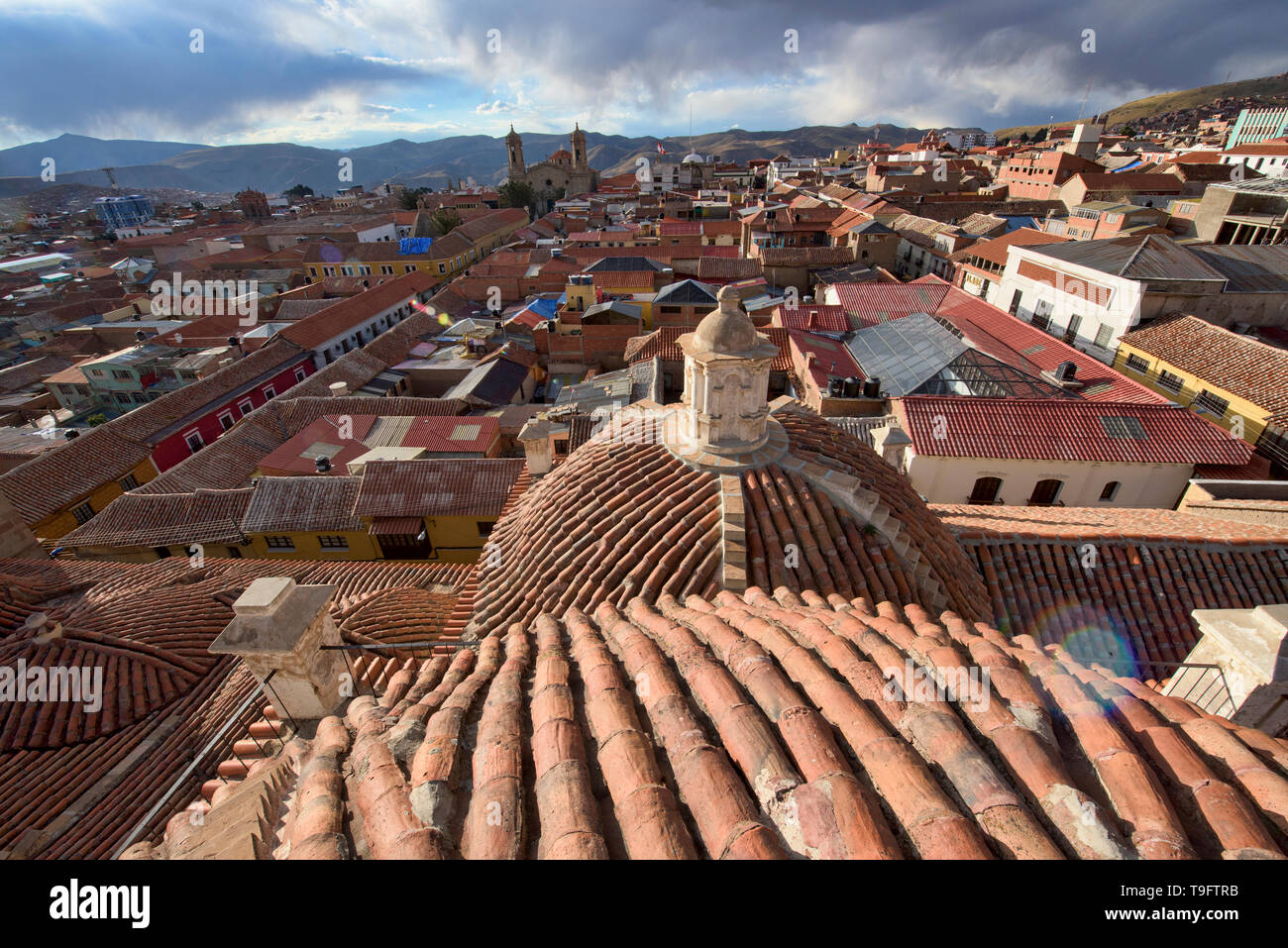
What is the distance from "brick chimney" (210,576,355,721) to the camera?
5492 mm

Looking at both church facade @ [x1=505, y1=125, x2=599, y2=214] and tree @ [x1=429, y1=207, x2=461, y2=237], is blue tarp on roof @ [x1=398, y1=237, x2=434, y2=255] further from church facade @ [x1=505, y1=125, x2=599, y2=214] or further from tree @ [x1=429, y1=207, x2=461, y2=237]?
church facade @ [x1=505, y1=125, x2=599, y2=214]

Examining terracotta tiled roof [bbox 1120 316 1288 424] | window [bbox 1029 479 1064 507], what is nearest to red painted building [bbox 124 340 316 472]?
window [bbox 1029 479 1064 507]

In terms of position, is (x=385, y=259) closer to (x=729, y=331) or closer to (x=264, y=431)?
(x=264, y=431)

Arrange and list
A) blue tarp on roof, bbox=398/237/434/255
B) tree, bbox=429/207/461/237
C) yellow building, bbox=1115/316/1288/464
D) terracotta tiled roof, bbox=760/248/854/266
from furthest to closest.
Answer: tree, bbox=429/207/461/237
blue tarp on roof, bbox=398/237/434/255
terracotta tiled roof, bbox=760/248/854/266
yellow building, bbox=1115/316/1288/464

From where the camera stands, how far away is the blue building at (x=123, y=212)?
341ft

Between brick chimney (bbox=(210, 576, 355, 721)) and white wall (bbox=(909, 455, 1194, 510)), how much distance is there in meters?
14.6

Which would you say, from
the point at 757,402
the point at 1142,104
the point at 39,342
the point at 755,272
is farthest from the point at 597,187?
the point at 1142,104

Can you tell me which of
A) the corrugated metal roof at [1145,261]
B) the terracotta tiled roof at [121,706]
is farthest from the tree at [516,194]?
the terracotta tiled roof at [121,706]

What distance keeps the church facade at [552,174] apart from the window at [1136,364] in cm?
8572

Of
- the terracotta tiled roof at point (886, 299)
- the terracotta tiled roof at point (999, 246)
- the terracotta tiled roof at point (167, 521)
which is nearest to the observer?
the terracotta tiled roof at point (167, 521)

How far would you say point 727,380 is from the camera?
22.1ft

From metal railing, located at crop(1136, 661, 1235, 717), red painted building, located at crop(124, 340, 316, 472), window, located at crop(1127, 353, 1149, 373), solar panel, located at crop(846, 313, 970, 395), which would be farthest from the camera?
red painted building, located at crop(124, 340, 316, 472)

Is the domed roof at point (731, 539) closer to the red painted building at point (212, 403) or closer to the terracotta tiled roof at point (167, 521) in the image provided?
the terracotta tiled roof at point (167, 521)

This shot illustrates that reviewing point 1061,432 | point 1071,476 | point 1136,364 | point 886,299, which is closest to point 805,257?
point 886,299
